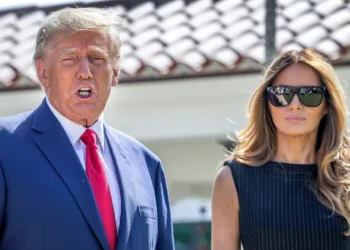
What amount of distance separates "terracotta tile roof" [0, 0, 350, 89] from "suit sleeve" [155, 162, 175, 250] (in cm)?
253

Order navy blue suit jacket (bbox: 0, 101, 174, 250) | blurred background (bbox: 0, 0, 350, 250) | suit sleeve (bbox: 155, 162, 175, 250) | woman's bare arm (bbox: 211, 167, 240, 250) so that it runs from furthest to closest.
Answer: blurred background (bbox: 0, 0, 350, 250) < woman's bare arm (bbox: 211, 167, 240, 250) < suit sleeve (bbox: 155, 162, 175, 250) < navy blue suit jacket (bbox: 0, 101, 174, 250)

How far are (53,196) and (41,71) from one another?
1.66 feet

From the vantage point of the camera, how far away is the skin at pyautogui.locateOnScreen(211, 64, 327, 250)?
411cm

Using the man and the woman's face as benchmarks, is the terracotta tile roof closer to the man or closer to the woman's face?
the woman's face

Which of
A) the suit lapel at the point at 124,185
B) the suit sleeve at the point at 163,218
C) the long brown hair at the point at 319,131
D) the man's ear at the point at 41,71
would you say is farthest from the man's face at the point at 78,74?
the long brown hair at the point at 319,131

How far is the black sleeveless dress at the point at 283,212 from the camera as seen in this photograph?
13.1ft

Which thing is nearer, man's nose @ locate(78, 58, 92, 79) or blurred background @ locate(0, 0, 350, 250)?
man's nose @ locate(78, 58, 92, 79)

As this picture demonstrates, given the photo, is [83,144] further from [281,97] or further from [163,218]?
[281,97]

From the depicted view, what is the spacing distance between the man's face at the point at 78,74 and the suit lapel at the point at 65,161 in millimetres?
65

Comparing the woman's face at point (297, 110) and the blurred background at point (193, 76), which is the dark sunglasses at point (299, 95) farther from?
the blurred background at point (193, 76)

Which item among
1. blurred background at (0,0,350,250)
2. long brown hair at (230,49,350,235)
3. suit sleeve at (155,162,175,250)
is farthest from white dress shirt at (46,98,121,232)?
blurred background at (0,0,350,250)

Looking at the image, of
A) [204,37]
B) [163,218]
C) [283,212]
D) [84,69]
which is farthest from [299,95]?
[204,37]

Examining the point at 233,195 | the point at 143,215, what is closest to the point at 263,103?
the point at 233,195

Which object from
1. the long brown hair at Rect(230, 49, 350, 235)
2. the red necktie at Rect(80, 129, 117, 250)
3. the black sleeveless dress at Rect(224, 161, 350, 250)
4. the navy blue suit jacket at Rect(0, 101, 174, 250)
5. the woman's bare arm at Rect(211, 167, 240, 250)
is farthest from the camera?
the long brown hair at Rect(230, 49, 350, 235)
